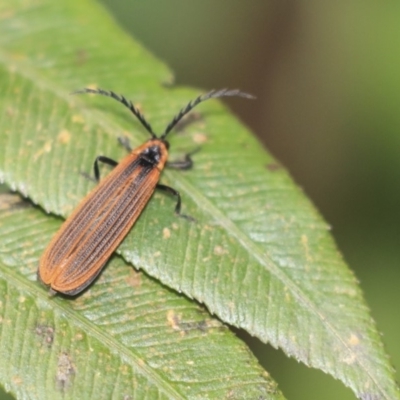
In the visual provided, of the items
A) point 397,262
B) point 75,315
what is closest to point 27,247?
point 75,315

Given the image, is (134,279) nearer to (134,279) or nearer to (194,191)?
(134,279)

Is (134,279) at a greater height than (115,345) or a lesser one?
greater

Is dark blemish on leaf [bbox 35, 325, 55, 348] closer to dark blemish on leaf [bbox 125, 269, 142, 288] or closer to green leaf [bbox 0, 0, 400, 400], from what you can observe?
green leaf [bbox 0, 0, 400, 400]

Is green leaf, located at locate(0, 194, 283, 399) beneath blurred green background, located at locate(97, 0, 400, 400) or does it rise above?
beneath

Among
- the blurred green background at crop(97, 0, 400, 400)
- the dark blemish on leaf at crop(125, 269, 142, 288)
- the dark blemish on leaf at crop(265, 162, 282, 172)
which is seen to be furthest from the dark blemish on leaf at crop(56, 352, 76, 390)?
the blurred green background at crop(97, 0, 400, 400)

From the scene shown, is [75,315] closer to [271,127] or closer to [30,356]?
[30,356]

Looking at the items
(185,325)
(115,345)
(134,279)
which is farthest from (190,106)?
(115,345)

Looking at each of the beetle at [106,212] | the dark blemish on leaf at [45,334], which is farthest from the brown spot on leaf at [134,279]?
the dark blemish on leaf at [45,334]
